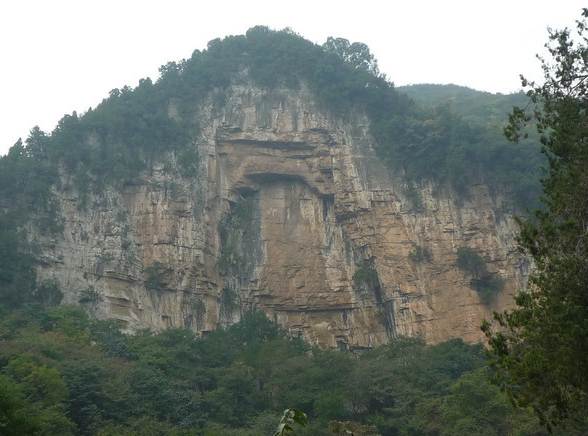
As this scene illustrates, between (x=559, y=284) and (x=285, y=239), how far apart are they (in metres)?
25.0

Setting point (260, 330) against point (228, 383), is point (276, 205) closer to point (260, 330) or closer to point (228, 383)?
point (260, 330)

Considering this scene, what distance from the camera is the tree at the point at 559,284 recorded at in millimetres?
9758

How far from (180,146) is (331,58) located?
30.7ft

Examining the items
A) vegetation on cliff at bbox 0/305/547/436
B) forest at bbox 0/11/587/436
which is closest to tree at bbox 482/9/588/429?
forest at bbox 0/11/587/436

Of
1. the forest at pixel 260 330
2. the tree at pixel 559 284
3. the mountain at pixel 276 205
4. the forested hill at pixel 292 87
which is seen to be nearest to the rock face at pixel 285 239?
the mountain at pixel 276 205

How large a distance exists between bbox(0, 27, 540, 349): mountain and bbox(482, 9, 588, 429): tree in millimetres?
20937

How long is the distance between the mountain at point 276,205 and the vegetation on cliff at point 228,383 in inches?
109

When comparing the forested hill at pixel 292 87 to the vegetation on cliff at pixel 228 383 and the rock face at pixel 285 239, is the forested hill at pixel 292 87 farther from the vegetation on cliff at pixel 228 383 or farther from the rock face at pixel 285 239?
the vegetation on cliff at pixel 228 383

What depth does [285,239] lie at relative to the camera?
3503 cm

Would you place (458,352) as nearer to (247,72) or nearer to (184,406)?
(184,406)

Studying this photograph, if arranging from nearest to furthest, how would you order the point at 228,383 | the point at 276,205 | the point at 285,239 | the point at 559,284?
the point at 559,284 < the point at 228,383 < the point at 285,239 < the point at 276,205

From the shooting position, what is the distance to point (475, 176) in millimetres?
34594

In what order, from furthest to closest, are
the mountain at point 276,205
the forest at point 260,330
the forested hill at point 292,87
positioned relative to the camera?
1. the forested hill at point 292,87
2. the mountain at point 276,205
3. the forest at point 260,330

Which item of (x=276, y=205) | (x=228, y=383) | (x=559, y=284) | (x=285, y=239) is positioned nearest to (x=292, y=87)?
(x=276, y=205)
